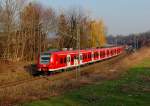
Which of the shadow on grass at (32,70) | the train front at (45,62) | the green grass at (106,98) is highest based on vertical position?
the train front at (45,62)

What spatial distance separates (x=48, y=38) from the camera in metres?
70.9

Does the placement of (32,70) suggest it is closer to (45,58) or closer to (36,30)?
(45,58)

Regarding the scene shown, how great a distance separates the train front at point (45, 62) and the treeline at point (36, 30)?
532 cm

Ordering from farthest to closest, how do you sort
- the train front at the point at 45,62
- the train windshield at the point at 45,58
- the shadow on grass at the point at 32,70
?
1. the shadow on grass at the point at 32,70
2. the train windshield at the point at 45,58
3. the train front at the point at 45,62

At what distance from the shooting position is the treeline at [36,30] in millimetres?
50834

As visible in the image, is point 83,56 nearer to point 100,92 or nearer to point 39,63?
point 39,63

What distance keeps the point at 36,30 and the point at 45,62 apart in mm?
26914

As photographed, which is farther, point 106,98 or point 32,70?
point 32,70

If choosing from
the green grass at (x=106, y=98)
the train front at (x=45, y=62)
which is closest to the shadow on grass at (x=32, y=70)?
the train front at (x=45, y=62)

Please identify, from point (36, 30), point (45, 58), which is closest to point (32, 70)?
point (45, 58)

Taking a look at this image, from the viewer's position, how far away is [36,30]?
64.4 meters

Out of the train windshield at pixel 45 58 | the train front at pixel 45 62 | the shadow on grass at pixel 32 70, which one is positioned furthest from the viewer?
the shadow on grass at pixel 32 70

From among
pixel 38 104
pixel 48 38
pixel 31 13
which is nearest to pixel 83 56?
pixel 31 13

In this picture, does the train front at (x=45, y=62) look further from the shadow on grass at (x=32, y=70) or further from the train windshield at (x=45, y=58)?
the shadow on grass at (x=32, y=70)
